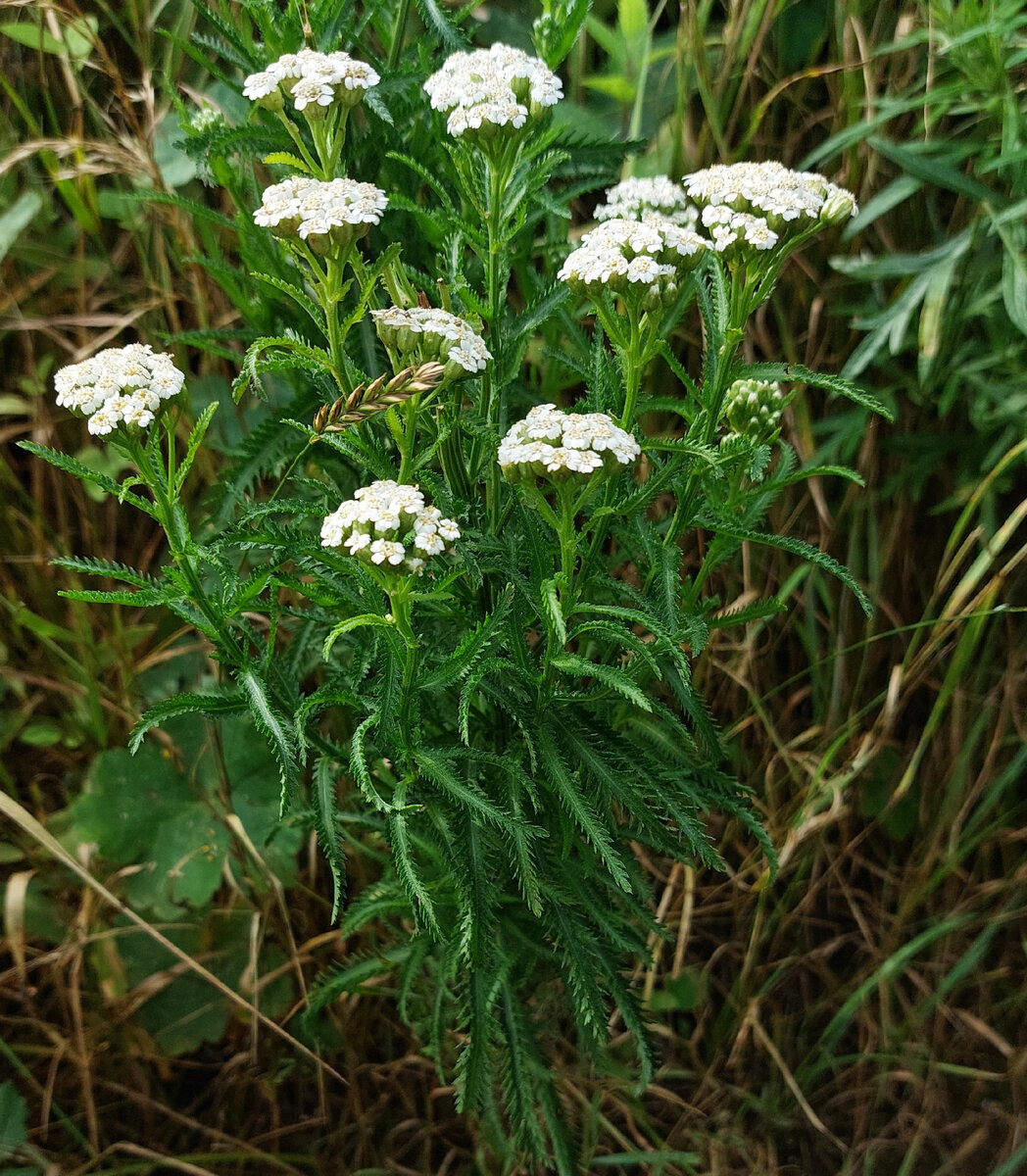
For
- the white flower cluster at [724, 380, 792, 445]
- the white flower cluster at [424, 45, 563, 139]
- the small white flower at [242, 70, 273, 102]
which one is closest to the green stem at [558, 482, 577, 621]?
the white flower cluster at [724, 380, 792, 445]

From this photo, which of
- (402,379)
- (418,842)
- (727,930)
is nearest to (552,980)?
(418,842)

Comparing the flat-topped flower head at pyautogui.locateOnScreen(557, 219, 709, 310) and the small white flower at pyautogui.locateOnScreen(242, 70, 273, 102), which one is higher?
the small white flower at pyautogui.locateOnScreen(242, 70, 273, 102)

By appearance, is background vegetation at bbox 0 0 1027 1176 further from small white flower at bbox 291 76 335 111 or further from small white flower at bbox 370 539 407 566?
small white flower at bbox 370 539 407 566

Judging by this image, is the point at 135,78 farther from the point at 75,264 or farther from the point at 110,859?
the point at 110,859

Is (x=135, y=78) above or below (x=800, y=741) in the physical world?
above

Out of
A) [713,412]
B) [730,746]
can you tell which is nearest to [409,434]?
[713,412]

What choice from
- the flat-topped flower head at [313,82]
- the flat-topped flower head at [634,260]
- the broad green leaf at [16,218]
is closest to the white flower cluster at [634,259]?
the flat-topped flower head at [634,260]

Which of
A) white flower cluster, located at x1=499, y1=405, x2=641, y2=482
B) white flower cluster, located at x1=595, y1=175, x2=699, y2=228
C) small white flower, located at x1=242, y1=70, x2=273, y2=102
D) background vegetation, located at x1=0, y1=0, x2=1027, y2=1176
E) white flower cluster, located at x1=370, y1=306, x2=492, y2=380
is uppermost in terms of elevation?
small white flower, located at x1=242, y1=70, x2=273, y2=102

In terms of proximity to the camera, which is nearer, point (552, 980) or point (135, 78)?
point (552, 980)
